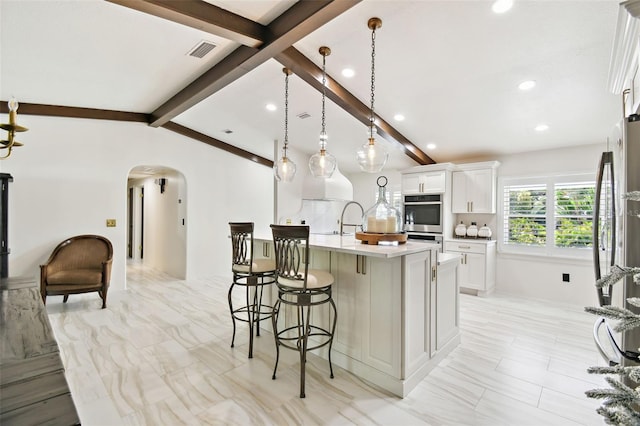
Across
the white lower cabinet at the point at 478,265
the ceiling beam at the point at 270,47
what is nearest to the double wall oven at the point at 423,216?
the white lower cabinet at the point at 478,265

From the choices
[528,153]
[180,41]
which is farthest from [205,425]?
[528,153]

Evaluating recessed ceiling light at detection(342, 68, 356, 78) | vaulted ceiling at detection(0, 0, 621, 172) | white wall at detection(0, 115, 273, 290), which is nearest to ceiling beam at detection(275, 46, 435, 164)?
vaulted ceiling at detection(0, 0, 621, 172)

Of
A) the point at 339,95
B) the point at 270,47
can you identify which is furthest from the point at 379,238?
the point at 339,95

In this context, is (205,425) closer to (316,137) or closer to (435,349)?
(435,349)

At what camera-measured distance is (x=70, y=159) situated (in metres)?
4.49

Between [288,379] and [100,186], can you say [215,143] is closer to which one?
[100,186]

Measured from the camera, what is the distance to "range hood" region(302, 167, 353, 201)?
5.21 meters

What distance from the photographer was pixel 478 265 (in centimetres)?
473

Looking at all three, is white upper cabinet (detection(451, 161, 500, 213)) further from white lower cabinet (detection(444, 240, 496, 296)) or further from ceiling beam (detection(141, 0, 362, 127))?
ceiling beam (detection(141, 0, 362, 127))

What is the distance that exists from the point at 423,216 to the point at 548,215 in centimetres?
183

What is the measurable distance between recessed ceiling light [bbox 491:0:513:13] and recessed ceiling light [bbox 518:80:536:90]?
1088mm

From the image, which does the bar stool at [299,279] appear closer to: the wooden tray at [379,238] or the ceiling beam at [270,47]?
the wooden tray at [379,238]

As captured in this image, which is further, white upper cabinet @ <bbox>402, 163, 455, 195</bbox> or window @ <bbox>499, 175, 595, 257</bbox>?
white upper cabinet @ <bbox>402, 163, 455, 195</bbox>

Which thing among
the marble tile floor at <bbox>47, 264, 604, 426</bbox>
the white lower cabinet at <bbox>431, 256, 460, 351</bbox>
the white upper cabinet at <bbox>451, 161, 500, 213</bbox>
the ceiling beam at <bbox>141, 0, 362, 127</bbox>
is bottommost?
the marble tile floor at <bbox>47, 264, 604, 426</bbox>
